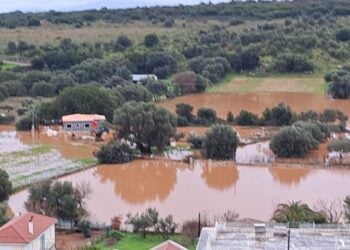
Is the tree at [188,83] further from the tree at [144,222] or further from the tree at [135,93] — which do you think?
the tree at [144,222]

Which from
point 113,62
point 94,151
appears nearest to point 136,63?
point 113,62

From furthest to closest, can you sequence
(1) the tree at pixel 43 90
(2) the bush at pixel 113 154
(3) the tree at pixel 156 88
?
(1) the tree at pixel 43 90, (3) the tree at pixel 156 88, (2) the bush at pixel 113 154

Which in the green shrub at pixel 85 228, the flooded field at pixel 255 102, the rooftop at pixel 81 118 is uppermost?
the green shrub at pixel 85 228

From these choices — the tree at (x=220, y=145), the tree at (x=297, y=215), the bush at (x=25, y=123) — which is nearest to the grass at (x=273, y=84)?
the bush at (x=25, y=123)

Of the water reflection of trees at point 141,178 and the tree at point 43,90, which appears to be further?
the tree at point 43,90

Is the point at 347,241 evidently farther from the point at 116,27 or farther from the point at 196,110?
the point at 116,27

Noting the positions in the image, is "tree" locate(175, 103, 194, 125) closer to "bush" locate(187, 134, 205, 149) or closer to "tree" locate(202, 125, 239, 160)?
"bush" locate(187, 134, 205, 149)

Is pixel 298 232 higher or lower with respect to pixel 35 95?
higher
